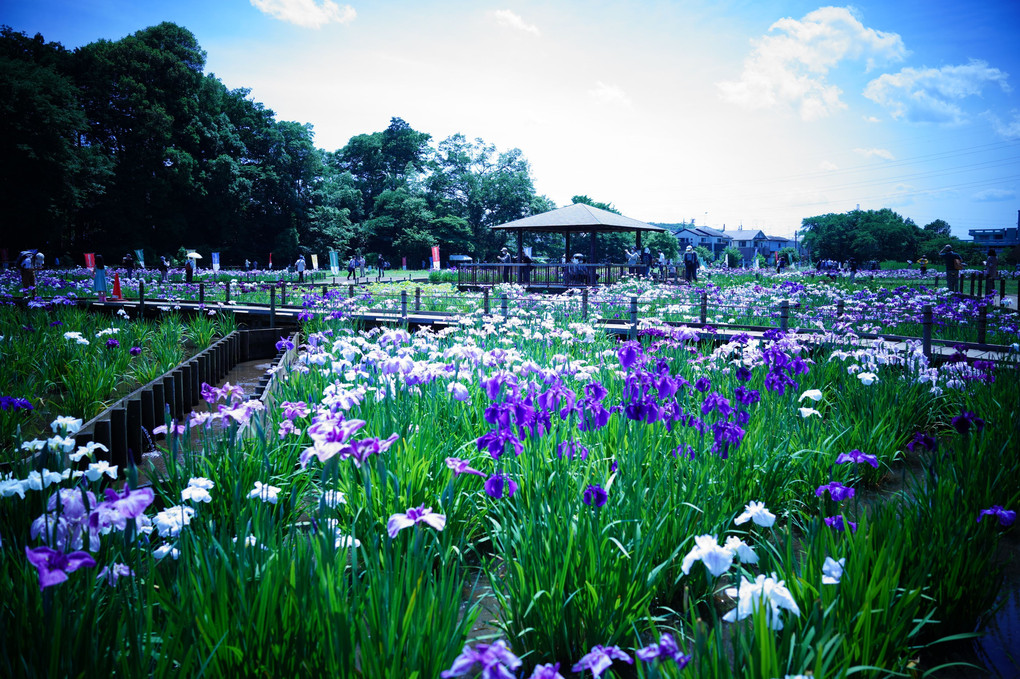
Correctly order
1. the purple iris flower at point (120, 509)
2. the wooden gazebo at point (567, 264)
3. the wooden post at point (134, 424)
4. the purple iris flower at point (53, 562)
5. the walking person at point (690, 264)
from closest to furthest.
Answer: the purple iris flower at point (53, 562)
the purple iris flower at point (120, 509)
the wooden post at point (134, 424)
the wooden gazebo at point (567, 264)
the walking person at point (690, 264)

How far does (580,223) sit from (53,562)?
25.5 meters

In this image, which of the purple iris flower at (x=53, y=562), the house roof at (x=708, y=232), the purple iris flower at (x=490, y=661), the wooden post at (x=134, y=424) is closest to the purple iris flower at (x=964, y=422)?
the purple iris flower at (x=490, y=661)

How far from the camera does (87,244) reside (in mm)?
40500

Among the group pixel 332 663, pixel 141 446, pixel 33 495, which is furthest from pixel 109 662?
pixel 141 446

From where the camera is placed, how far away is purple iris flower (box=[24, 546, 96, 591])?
138 cm

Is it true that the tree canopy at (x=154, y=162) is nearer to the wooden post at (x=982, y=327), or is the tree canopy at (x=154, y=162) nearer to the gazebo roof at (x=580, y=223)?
the gazebo roof at (x=580, y=223)

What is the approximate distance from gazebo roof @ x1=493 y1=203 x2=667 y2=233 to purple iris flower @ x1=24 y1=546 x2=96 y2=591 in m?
25.3

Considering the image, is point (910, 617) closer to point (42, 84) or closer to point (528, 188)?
point (42, 84)

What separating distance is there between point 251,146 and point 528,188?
26091mm

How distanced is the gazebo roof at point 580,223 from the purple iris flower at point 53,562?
25277 mm

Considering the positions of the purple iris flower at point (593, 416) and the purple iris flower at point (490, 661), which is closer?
the purple iris flower at point (490, 661)

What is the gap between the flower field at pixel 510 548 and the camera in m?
1.80

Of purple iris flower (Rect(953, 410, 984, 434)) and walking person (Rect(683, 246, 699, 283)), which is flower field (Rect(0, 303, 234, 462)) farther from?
walking person (Rect(683, 246, 699, 283))

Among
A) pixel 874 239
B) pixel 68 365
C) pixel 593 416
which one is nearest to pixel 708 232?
pixel 874 239
